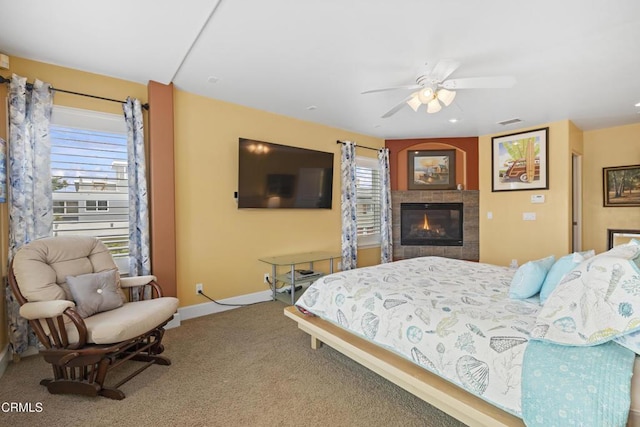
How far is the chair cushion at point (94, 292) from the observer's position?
222 centimetres

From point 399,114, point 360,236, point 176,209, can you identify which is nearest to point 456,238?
point 360,236

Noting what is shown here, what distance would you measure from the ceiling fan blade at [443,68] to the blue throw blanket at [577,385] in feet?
6.78

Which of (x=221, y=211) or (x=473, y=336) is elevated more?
(x=221, y=211)

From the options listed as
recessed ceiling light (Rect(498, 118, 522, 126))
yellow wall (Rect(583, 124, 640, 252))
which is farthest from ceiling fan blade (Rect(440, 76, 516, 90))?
yellow wall (Rect(583, 124, 640, 252))

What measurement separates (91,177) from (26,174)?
46 cm

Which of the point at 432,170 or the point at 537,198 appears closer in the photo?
the point at 537,198

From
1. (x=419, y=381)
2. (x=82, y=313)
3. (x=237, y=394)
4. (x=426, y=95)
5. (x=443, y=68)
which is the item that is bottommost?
(x=237, y=394)

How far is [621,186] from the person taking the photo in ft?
15.4

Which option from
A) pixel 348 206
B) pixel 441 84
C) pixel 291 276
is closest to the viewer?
pixel 441 84

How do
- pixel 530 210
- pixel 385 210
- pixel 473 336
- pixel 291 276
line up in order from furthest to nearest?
pixel 385 210, pixel 530 210, pixel 291 276, pixel 473 336

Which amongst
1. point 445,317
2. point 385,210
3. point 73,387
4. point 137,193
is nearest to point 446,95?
point 445,317

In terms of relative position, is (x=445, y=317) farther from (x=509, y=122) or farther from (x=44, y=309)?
(x=509, y=122)

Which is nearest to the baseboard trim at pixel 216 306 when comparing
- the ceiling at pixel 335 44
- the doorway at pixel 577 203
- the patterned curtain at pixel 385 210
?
the patterned curtain at pixel 385 210

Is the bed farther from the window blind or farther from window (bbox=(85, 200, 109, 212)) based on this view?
the window blind
